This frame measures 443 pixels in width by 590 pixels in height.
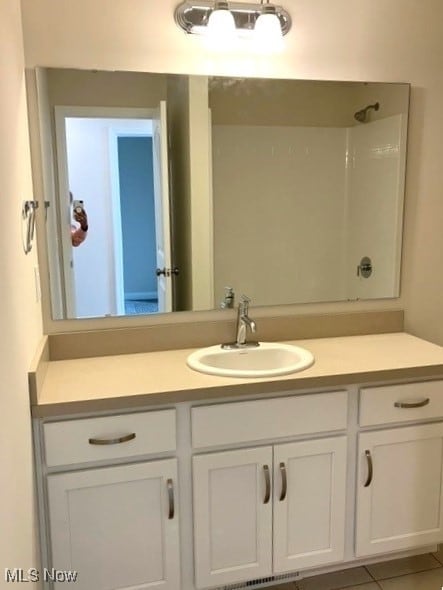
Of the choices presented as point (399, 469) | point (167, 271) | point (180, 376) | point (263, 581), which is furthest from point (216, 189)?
point (263, 581)

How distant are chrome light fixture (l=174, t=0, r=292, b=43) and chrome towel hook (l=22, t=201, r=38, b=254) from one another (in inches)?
33.9

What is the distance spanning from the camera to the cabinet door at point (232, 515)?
67.0 inches

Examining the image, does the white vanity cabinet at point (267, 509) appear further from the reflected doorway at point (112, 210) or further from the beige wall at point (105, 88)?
the beige wall at point (105, 88)

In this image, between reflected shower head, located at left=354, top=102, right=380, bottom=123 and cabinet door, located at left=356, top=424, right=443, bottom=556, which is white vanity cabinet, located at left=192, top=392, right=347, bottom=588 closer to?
cabinet door, located at left=356, top=424, right=443, bottom=556

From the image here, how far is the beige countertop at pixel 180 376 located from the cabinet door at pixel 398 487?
0.76ft

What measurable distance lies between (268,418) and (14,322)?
0.84 metres

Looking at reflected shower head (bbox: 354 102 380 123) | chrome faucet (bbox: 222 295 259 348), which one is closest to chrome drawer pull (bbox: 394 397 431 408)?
chrome faucet (bbox: 222 295 259 348)

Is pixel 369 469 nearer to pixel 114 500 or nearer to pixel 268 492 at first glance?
pixel 268 492

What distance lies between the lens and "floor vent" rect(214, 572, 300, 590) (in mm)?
1850

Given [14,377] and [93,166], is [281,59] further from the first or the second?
[14,377]

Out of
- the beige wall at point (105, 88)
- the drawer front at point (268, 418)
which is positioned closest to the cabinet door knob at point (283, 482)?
the drawer front at point (268, 418)

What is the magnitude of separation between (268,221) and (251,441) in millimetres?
895

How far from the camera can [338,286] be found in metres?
2.25

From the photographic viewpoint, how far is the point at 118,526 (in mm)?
1643
